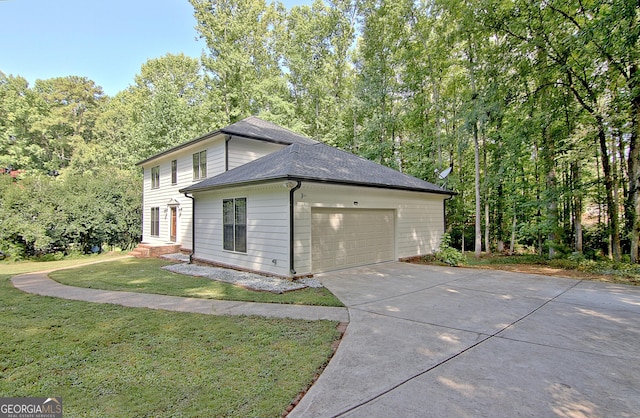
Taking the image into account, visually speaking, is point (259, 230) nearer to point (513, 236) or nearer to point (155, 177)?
point (155, 177)

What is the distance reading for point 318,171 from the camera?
811 centimetres

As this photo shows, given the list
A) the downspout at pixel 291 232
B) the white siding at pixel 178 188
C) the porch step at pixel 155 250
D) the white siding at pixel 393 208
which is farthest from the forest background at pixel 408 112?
the downspout at pixel 291 232

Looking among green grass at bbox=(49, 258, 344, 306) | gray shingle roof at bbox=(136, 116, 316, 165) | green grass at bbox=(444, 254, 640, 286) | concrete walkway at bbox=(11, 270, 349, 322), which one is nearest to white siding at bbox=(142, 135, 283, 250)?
gray shingle roof at bbox=(136, 116, 316, 165)

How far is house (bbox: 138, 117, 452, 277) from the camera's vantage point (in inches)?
302

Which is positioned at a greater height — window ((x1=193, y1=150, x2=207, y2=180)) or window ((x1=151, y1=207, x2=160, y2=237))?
window ((x1=193, y1=150, x2=207, y2=180))

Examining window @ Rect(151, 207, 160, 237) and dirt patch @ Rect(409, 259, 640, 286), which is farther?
window @ Rect(151, 207, 160, 237)

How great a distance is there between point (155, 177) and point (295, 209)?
41.5 feet

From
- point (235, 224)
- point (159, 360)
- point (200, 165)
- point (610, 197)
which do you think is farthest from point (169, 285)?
point (610, 197)

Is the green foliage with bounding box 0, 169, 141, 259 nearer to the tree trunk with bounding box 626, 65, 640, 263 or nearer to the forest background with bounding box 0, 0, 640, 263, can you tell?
the forest background with bounding box 0, 0, 640, 263

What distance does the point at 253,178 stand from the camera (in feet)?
25.9

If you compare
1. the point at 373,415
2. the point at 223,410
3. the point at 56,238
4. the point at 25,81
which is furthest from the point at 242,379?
the point at 25,81

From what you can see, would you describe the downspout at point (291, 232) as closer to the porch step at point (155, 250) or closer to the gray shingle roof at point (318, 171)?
the gray shingle roof at point (318, 171)

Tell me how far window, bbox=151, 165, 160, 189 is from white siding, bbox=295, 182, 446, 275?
1213 cm

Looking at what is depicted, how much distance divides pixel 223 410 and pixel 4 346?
11.0 ft
